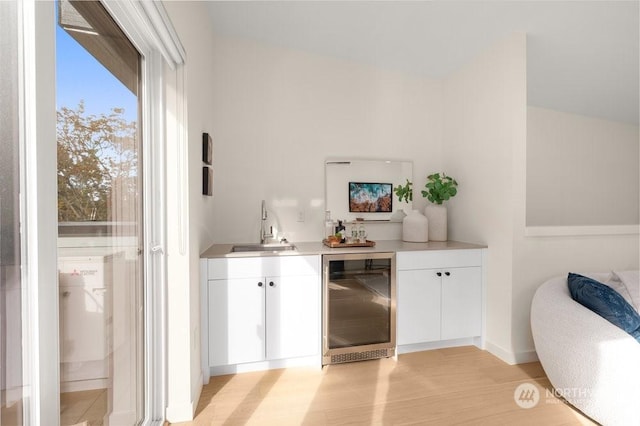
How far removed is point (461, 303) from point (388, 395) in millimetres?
1072

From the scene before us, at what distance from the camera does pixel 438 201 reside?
2973mm

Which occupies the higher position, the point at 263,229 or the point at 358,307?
the point at 263,229

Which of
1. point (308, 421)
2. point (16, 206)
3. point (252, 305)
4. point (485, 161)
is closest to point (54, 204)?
point (16, 206)

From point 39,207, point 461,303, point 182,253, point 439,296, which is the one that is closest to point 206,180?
point 182,253

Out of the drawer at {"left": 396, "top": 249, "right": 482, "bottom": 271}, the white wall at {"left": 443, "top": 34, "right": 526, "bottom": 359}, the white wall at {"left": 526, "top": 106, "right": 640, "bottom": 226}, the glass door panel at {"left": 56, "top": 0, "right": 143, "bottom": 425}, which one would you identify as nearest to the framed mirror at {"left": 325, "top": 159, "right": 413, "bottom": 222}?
the white wall at {"left": 443, "top": 34, "right": 526, "bottom": 359}

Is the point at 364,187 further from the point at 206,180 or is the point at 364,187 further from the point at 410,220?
the point at 206,180

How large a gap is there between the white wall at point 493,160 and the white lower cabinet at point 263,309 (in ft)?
4.96

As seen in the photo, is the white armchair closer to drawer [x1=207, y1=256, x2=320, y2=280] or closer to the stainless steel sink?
drawer [x1=207, y1=256, x2=320, y2=280]

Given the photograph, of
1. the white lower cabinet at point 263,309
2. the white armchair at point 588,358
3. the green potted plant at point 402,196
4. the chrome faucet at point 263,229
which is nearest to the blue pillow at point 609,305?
the white armchair at point 588,358

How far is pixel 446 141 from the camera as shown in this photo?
3189mm

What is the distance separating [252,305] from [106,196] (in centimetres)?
127

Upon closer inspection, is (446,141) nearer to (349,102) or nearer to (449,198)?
(449,198)

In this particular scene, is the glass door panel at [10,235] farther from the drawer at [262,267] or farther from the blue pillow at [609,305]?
the blue pillow at [609,305]

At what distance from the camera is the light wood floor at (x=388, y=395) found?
1.74 meters
